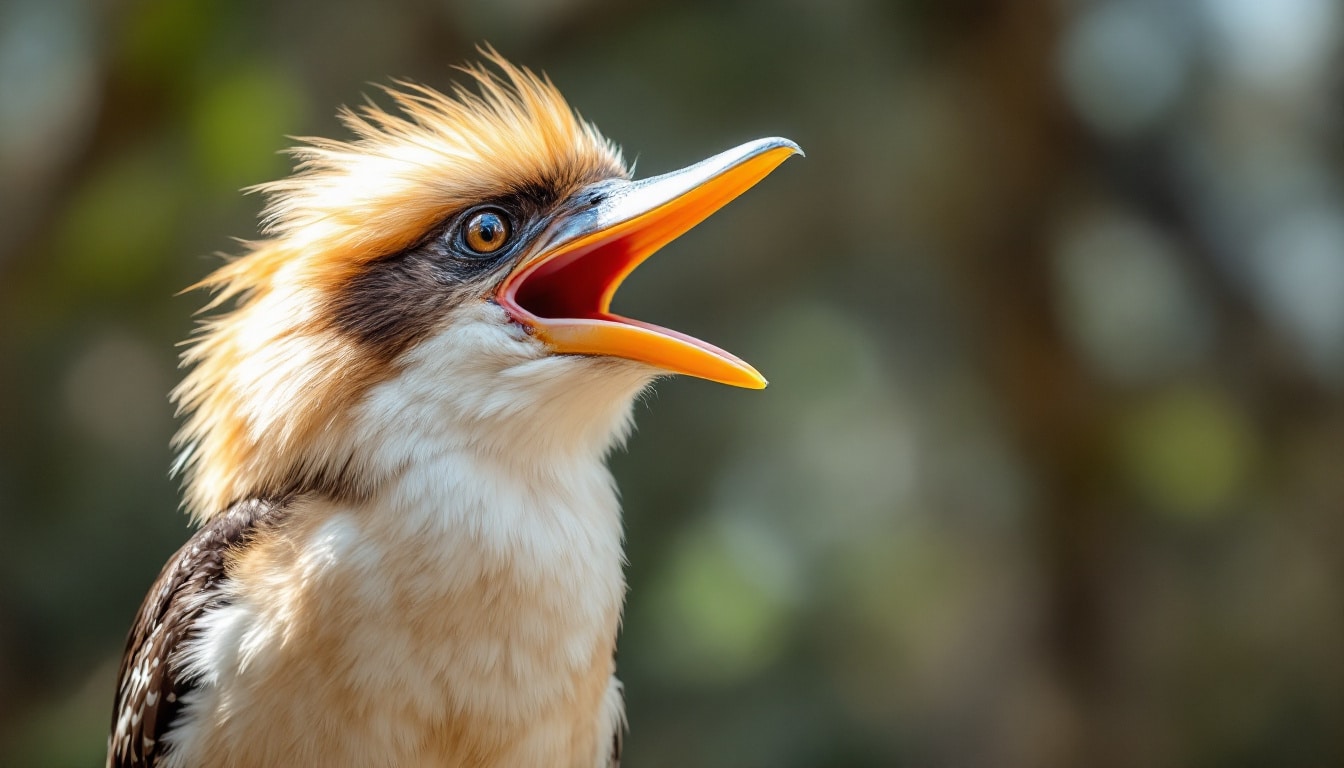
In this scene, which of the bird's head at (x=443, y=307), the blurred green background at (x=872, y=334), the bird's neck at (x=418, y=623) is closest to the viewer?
the bird's neck at (x=418, y=623)

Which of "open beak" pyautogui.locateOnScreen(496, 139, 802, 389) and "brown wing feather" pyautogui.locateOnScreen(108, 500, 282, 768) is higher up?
"open beak" pyautogui.locateOnScreen(496, 139, 802, 389)

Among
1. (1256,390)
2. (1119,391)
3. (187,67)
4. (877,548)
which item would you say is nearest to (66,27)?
(187,67)

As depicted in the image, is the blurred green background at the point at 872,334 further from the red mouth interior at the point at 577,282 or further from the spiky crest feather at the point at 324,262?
the red mouth interior at the point at 577,282

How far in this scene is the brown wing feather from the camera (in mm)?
1925

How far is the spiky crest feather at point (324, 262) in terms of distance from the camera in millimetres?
1910

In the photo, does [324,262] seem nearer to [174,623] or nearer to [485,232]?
[485,232]

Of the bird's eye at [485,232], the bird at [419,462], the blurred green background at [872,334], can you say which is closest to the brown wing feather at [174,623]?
the bird at [419,462]

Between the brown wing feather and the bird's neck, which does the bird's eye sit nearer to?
the bird's neck

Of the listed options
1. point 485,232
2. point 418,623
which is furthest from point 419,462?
point 485,232

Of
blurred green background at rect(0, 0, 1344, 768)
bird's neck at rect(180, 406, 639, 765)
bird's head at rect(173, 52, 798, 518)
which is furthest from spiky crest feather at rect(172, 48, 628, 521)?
blurred green background at rect(0, 0, 1344, 768)

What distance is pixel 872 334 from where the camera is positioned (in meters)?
4.57

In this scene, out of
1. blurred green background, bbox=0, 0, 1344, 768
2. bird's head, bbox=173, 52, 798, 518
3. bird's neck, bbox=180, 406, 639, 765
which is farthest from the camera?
blurred green background, bbox=0, 0, 1344, 768

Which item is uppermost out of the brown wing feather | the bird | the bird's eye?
the bird's eye

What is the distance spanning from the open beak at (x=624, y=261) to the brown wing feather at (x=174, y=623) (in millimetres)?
536
